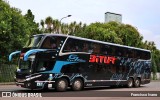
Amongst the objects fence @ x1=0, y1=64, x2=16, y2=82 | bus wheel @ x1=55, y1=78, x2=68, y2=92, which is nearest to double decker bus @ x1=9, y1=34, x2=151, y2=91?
bus wheel @ x1=55, y1=78, x2=68, y2=92

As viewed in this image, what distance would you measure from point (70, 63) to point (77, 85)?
1686 millimetres

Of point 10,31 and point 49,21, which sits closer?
point 10,31

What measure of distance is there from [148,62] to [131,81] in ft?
9.72

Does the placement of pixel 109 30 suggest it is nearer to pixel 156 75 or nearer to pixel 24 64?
pixel 156 75

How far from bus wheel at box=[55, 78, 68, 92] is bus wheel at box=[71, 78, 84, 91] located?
690 millimetres

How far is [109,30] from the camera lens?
192 ft

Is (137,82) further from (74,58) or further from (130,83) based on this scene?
(74,58)

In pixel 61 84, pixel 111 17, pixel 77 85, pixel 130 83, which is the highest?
pixel 111 17

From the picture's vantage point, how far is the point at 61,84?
74.4 feet

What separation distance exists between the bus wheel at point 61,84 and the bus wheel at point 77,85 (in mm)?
690

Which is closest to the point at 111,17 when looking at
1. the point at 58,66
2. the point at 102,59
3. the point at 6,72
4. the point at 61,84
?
the point at 6,72

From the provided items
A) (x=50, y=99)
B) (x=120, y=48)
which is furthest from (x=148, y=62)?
(x=50, y=99)

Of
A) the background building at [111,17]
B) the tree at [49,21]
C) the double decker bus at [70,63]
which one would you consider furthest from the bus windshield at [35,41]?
the background building at [111,17]

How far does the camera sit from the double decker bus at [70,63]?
2134 cm
